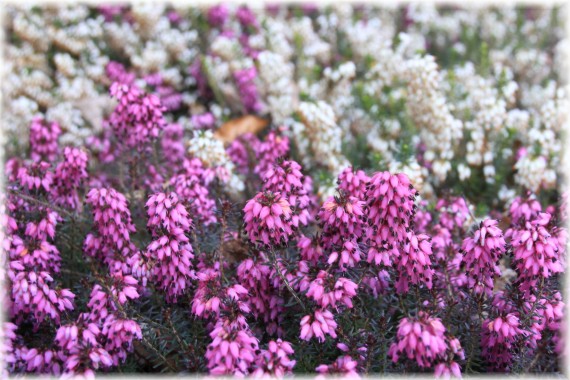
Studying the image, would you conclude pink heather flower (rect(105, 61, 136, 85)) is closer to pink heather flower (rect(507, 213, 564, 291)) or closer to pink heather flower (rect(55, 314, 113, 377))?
pink heather flower (rect(55, 314, 113, 377))

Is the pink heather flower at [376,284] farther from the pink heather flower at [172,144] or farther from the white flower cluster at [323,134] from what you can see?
the pink heather flower at [172,144]

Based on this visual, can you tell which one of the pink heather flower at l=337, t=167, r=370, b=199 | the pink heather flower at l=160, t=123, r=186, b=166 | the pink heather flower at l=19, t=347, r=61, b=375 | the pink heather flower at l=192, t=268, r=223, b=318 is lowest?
the pink heather flower at l=19, t=347, r=61, b=375

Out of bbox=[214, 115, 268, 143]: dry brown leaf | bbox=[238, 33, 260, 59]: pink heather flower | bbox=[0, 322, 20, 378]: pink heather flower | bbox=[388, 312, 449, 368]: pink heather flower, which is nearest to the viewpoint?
bbox=[388, 312, 449, 368]: pink heather flower

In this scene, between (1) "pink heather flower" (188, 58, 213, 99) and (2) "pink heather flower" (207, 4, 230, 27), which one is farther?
(2) "pink heather flower" (207, 4, 230, 27)

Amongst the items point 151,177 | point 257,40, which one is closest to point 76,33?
point 257,40

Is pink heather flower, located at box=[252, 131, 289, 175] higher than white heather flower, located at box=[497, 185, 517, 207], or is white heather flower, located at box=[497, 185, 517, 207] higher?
pink heather flower, located at box=[252, 131, 289, 175]

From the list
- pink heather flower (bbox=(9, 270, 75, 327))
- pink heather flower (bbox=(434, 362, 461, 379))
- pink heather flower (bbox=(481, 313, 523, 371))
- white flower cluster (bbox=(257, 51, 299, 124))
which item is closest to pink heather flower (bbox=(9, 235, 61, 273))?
pink heather flower (bbox=(9, 270, 75, 327))

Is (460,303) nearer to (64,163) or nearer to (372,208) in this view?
(372,208)
